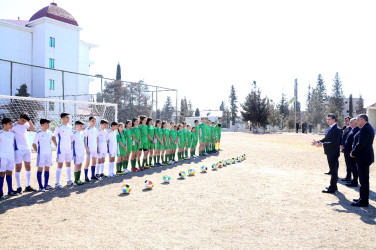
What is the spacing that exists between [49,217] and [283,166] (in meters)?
8.25

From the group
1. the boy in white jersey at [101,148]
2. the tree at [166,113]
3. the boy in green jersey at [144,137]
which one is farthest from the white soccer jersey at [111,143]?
the tree at [166,113]

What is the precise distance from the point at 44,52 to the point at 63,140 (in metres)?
28.1

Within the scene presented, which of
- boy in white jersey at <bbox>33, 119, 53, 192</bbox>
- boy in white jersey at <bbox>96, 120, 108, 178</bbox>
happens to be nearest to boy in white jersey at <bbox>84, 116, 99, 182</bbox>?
boy in white jersey at <bbox>96, 120, 108, 178</bbox>

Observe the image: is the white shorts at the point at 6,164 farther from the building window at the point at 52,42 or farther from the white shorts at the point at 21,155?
the building window at the point at 52,42

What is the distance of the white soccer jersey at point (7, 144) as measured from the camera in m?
6.24

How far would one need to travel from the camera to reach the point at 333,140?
6625mm

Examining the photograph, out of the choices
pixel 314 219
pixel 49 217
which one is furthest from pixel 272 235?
pixel 49 217

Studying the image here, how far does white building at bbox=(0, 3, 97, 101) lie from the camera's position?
2867 centimetres

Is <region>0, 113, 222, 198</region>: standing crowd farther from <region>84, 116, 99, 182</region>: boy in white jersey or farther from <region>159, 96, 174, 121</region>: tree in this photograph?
<region>159, 96, 174, 121</region>: tree

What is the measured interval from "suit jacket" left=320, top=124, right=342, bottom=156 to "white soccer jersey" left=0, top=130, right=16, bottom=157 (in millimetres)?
7290

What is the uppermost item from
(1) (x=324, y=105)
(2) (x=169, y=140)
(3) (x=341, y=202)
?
(1) (x=324, y=105)

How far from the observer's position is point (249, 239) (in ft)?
12.9

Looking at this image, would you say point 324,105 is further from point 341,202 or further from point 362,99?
point 341,202

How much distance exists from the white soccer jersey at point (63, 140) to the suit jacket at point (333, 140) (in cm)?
636
